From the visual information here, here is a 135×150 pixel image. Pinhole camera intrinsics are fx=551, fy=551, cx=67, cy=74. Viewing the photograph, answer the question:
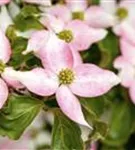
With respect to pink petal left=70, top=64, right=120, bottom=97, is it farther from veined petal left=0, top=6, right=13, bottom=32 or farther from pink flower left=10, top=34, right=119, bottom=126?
veined petal left=0, top=6, right=13, bottom=32

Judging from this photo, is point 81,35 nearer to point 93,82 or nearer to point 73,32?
point 73,32

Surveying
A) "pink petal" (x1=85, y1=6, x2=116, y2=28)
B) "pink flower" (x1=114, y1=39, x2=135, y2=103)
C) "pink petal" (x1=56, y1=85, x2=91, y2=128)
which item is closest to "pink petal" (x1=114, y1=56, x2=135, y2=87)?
"pink flower" (x1=114, y1=39, x2=135, y2=103)

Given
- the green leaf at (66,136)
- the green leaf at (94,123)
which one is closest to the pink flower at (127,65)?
the green leaf at (94,123)

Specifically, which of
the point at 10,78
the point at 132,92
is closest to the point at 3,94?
the point at 10,78

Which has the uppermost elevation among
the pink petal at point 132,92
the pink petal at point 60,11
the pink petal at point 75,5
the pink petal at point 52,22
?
the pink petal at point 52,22

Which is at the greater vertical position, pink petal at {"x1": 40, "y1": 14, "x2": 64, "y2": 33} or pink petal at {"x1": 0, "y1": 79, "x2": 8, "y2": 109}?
pink petal at {"x1": 0, "y1": 79, "x2": 8, "y2": 109}

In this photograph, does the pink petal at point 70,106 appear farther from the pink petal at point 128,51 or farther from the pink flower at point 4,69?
the pink petal at point 128,51
